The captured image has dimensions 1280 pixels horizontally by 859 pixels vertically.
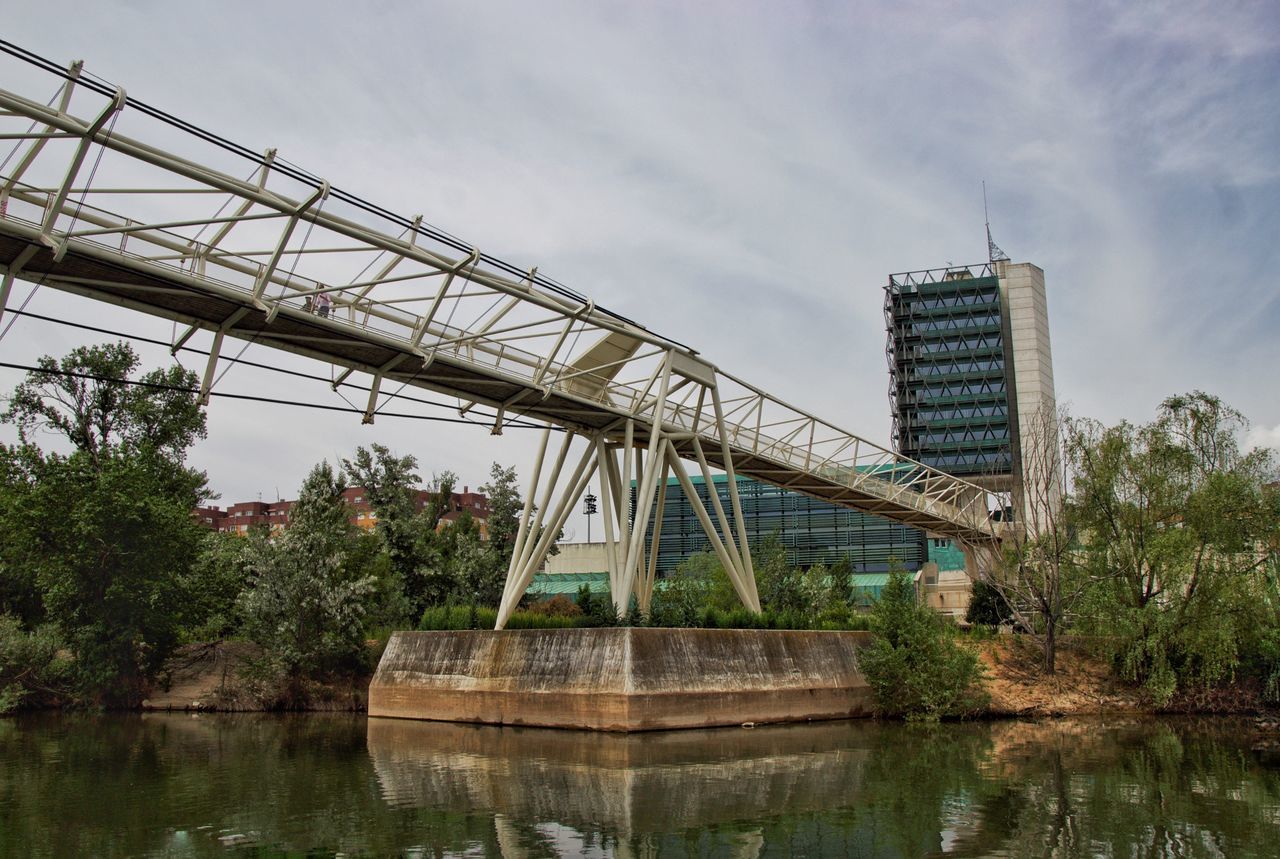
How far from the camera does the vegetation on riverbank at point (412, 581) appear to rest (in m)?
33.0

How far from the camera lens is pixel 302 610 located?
126ft

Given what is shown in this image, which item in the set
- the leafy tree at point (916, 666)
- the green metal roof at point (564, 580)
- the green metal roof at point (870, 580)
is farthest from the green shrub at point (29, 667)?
the green metal roof at point (870, 580)

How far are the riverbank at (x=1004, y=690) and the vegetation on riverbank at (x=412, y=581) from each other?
0.52 ft

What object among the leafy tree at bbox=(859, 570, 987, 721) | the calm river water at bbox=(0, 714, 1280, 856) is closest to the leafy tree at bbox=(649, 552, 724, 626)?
the calm river water at bbox=(0, 714, 1280, 856)

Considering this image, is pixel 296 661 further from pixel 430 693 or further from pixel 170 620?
pixel 430 693

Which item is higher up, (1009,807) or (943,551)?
(943,551)

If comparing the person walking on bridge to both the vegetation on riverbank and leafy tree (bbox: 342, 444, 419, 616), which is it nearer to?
the vegetation on riverbank

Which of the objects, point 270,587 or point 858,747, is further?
point 270,587

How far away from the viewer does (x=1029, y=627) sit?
3694cm

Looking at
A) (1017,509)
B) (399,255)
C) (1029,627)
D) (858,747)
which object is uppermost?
(399,255)

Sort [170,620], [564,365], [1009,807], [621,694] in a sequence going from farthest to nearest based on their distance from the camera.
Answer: [170,620]
[564,365]
[621,694]
[1009,807]

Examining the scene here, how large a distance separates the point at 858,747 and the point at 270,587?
2417 centimetres

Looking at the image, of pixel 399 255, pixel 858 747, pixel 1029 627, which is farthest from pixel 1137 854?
pixel 1029 627

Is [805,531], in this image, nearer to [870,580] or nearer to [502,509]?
[870,580]
